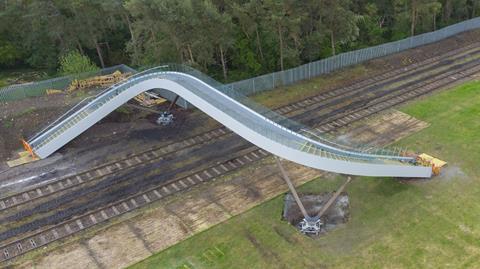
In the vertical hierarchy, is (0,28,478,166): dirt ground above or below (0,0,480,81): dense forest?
below

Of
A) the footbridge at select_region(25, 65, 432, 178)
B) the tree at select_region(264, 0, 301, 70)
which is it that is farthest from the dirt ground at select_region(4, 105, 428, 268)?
the tree at select_region(264, 0, 301, 70)

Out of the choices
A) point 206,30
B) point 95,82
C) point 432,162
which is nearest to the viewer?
point 432,162

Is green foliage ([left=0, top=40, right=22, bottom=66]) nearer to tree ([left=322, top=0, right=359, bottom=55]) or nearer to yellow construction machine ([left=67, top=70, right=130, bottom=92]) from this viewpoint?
yellow construction machine ([left=67, top=70, right=130, bottom=92])

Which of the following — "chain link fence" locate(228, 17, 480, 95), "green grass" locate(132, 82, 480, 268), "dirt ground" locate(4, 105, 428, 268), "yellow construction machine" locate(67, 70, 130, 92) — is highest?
"yellow construction machine" locate(67, 70, 130, 92)

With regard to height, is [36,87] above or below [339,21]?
below

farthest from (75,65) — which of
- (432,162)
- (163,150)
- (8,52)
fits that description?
(432,162)

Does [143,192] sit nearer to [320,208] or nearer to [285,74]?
[320,208]

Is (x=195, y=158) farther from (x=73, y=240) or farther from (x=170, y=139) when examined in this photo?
(x=73, y=240)
